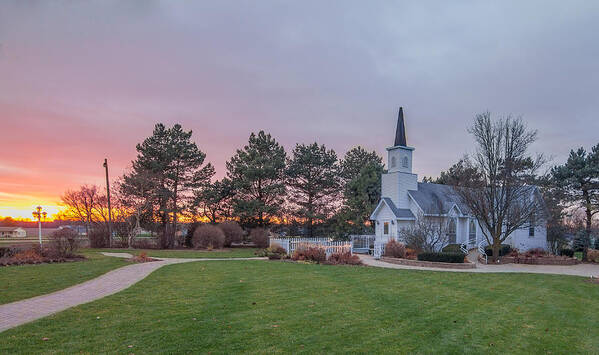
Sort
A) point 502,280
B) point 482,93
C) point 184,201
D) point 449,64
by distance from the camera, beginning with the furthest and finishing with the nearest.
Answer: point 184,201 < point 482,93 < point 449,64 < point 502,280

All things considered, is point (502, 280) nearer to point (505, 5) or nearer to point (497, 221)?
point (497, 221)

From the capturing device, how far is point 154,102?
641 inches

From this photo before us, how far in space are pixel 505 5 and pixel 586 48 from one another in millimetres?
4520

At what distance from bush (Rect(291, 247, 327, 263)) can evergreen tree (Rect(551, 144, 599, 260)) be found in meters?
16.0

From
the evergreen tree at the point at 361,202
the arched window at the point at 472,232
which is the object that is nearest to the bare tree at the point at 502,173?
the arched window at the point at 472,232

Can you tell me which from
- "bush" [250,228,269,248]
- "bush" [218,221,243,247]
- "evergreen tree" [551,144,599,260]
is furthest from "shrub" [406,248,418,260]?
"bush" [218,221,243,247]

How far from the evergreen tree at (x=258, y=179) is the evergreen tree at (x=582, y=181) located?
71.3ft

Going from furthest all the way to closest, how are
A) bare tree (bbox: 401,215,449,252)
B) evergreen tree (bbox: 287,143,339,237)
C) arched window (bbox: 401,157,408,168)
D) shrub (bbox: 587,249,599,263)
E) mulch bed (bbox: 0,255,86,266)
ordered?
evergreen tree (bbox: 287,143,339,237)
arched window (bbox: 401,157,408,168)
shrub (bbox: 587,249,599,263)
bare tree (bbox: 401,215,449,252)
mulch bed (bbox: 0,255,86,266)

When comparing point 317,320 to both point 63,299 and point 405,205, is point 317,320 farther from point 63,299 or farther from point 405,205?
point 405,205

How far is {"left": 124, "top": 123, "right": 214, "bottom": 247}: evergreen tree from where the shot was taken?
30.9 meters

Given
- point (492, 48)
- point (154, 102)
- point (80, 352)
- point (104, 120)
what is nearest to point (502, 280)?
point (492, 48)

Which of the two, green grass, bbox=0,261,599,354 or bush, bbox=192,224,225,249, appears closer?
green grass, bbox=0,261,599,354

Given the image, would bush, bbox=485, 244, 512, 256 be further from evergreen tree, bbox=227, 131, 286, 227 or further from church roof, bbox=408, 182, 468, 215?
evergreen tree, bbox=227, 131, 286, 227

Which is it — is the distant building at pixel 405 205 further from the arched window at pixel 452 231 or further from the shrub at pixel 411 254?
the shrub at pixel 411 254
